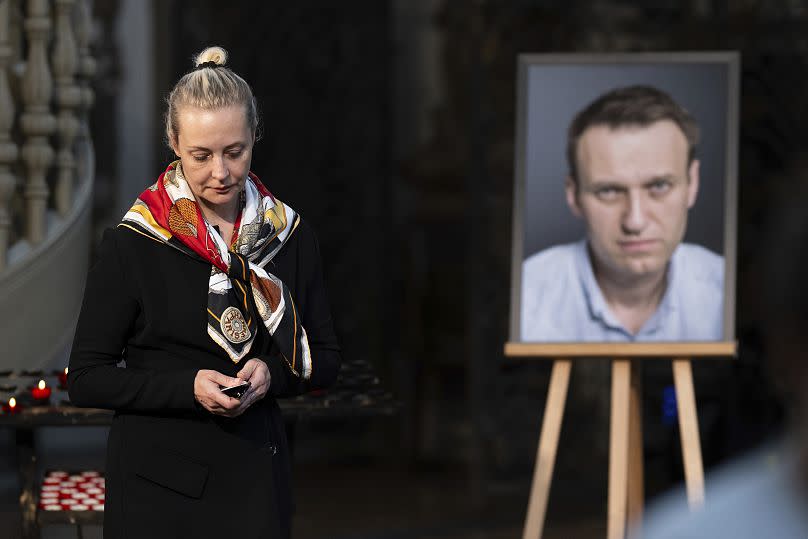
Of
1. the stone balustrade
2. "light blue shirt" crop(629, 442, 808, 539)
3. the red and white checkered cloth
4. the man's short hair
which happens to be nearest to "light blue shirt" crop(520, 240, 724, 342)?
the man's short hair

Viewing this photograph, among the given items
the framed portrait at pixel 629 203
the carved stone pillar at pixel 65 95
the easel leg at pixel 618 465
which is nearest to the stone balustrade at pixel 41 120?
the carved stone pillar at pixel 65 95

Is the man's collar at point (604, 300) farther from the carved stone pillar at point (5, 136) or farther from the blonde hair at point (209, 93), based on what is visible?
the blonde hair at point (209, 93)

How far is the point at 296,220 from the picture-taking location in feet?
7.55

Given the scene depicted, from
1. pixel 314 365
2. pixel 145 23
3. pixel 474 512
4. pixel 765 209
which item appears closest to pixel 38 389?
pixel 314 365

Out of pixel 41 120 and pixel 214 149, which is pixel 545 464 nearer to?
pixel 41 120

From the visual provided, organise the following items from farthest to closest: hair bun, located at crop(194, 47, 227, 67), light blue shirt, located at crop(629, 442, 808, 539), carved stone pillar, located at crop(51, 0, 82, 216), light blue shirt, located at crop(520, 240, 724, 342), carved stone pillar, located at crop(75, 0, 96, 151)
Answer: light blue shirt, located at crop(520, 240, 724, 342) < carved stone pillar, located at crop(75, 0, 96, 151) < carved stone pillar, located at crop(51, 0, 82, 216) < hair bun, located at crop(194, 47, 227, 67) < light blue shirt, located at crop(629, 442, 808, 539)

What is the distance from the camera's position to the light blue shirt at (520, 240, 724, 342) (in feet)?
14.9

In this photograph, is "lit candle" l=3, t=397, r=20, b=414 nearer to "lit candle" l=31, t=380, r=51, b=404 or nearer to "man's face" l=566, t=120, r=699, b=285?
"lit candle" l=31, t=380, r=51, b=404

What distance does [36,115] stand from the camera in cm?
413

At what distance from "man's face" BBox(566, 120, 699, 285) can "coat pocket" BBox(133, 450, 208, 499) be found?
266cm

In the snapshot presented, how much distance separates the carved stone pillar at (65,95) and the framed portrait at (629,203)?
1455mm

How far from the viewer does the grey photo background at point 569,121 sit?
182 inches

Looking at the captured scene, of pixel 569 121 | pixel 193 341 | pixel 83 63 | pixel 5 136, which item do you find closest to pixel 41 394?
pixel 5 136

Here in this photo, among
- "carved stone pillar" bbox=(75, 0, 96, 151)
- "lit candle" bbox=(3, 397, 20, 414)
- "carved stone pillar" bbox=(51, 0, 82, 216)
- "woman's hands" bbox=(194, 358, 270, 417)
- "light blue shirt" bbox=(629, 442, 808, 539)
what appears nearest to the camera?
"light blue shirt" bbox=(629, 442, 808, 539)
